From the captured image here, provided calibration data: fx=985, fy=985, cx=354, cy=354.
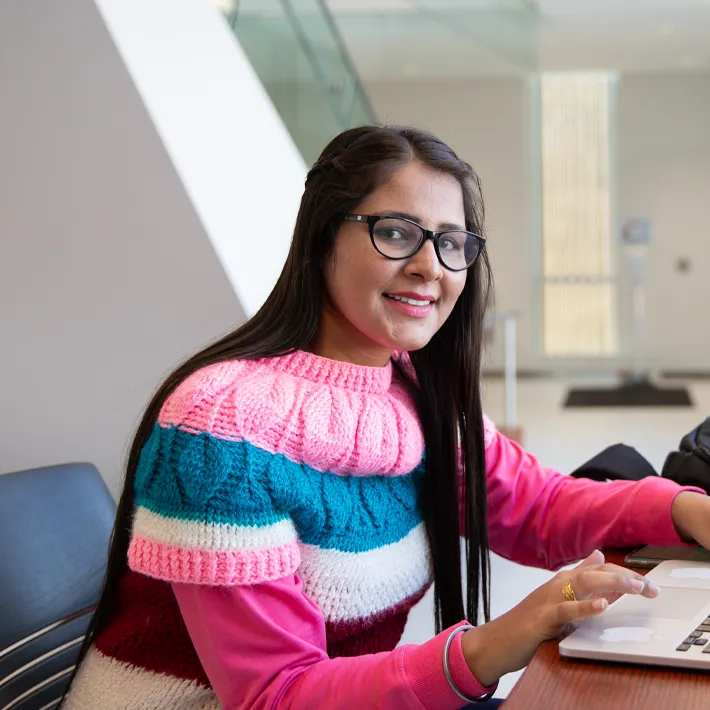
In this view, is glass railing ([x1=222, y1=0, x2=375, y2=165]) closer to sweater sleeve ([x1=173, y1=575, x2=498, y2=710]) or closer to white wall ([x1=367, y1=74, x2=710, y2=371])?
sweater sleeve ([x1=173, y1=575, x2=498, y2=710])

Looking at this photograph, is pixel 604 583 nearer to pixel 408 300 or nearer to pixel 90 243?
pixel 408 300

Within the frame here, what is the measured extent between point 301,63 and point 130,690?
354cm

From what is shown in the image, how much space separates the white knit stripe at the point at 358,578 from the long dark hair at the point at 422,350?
12 centimetres

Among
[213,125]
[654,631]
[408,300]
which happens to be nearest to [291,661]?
[654,631]

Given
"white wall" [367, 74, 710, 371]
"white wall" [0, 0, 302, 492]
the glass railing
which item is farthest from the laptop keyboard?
"white wall" [367, 74, 710, 371]

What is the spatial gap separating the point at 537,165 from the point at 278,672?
10.4 meters

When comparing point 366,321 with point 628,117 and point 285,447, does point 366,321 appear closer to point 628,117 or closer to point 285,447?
point 285,447

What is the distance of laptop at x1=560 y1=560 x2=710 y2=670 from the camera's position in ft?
2.83

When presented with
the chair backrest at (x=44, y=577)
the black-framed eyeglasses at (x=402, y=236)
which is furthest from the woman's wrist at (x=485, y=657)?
the chair backrest at (x=44, y=577)

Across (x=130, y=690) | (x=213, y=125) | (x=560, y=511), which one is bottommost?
(x=130, y=690)

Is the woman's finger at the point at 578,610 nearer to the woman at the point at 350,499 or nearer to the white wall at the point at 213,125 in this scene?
the woman at the point at 350,499

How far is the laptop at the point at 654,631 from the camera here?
2.83 feet

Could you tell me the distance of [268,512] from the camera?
1056 millimetres

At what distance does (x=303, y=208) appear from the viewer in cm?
126
